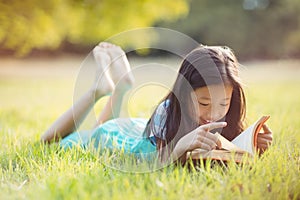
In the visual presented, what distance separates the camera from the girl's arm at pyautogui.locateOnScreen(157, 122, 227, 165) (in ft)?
3.46

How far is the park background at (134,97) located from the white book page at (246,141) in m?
0.05

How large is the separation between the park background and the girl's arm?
0.13ft

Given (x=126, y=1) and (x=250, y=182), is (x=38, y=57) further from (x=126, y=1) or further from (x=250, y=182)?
(x=250, y=182)

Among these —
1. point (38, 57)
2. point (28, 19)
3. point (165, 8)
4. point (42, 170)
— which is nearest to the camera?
point (42, 170)

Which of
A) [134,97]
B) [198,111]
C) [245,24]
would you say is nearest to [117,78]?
[198,111]

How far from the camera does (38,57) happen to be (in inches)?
318

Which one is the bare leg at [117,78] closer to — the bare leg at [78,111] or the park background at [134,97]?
the bare leg at [78,111]

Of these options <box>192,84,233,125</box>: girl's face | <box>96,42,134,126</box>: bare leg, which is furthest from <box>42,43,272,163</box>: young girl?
<box>96,42,134,126</box>: bare leg

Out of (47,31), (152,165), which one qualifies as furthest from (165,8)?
(152,165)

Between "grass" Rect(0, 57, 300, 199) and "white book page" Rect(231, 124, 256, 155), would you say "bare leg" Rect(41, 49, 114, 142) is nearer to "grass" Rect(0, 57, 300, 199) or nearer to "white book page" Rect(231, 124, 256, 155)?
"grass" Rect(0, 57, 300, 199)

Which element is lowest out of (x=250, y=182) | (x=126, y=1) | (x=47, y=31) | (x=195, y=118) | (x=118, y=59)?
(x=250, y=182)

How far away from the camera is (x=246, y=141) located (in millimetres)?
1149

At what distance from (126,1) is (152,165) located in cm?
324

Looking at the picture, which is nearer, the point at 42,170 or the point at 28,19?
the point at 42,170
